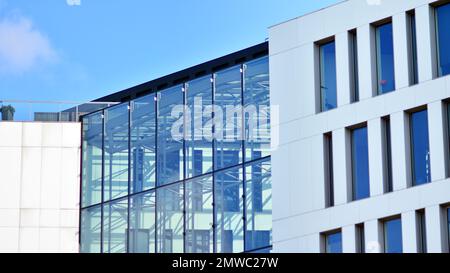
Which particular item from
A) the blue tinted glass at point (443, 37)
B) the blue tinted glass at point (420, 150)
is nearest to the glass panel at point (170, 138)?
the blue tinted glass at point (420, 150)

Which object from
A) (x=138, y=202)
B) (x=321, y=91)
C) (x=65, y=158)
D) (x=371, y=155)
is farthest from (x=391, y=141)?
(x=65, y=158)

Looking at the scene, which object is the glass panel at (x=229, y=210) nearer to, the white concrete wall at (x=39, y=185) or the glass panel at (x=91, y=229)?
the glass panel at (x=91, y=229)

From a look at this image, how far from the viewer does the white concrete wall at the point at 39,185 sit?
47875 mm

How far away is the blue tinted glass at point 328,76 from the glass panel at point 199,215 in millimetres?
5365

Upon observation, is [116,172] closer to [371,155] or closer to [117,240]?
[117,240]

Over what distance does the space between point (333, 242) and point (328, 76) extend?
19.9 feet

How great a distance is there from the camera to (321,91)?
41.3 meters

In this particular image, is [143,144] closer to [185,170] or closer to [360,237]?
[185,170]

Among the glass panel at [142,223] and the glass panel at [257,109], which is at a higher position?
the glass panel at [257,109]

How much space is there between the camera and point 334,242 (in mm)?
39375

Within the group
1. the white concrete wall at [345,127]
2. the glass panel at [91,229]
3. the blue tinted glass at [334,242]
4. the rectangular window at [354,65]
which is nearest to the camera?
the white concrete wall at [345,127]
